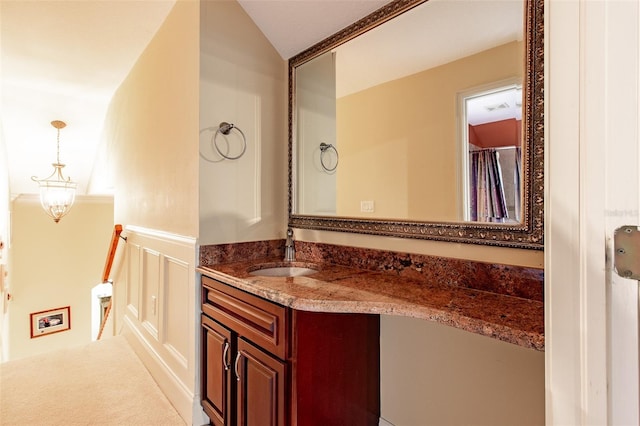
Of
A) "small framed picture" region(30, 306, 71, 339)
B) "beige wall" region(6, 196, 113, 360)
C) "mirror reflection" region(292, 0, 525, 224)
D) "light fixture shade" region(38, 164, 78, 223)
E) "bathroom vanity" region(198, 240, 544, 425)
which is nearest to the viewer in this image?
"bathroom vanity" region(198, 240, 544, 425)

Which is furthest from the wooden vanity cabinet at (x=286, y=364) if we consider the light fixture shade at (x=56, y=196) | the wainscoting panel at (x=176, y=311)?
the light fixture shade at (x=56, y=196)

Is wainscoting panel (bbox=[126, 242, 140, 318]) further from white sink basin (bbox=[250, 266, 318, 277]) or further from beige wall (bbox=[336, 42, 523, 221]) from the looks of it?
beige wall (bbox=[336, 42, 523, 221])

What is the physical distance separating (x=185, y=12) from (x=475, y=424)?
2653 millimetres

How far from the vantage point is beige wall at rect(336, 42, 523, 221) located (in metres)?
1.39

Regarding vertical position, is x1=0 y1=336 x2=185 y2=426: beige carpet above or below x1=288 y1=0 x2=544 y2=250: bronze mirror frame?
below

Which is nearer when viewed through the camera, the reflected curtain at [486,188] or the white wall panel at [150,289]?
the reflected curtain at [486,188]

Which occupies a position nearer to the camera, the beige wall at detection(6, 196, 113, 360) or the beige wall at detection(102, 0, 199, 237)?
the beige wall at detection(102, 0, 199, 237)

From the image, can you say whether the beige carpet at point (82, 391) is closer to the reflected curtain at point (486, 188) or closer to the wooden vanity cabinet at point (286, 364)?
the wooden vanity cabinet at point (286, 364)

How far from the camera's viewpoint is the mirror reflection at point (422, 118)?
1260 millimetres

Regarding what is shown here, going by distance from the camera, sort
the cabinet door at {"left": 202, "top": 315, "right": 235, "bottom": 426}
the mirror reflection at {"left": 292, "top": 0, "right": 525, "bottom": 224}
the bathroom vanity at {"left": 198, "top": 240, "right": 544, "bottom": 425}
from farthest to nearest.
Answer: the cabinet door at {"left": 202, "top": 315, "right": 235, "bottom": 426} < the mirror reflection at {"left": 292, "top": 0, "right": 525, "bottom": 224} < the bathroom vanity at {"left": 198, "top": 240, "right": 544, "bottom": 425}

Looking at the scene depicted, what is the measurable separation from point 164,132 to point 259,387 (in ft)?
5.99

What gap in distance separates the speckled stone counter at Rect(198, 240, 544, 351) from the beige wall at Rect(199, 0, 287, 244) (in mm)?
290

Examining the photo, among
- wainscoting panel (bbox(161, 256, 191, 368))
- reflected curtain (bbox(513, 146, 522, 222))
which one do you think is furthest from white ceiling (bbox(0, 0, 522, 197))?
wainscoting panel (bbox(161, 256, 191, 368))

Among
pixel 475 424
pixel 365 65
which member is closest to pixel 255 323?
pixel 475 424
